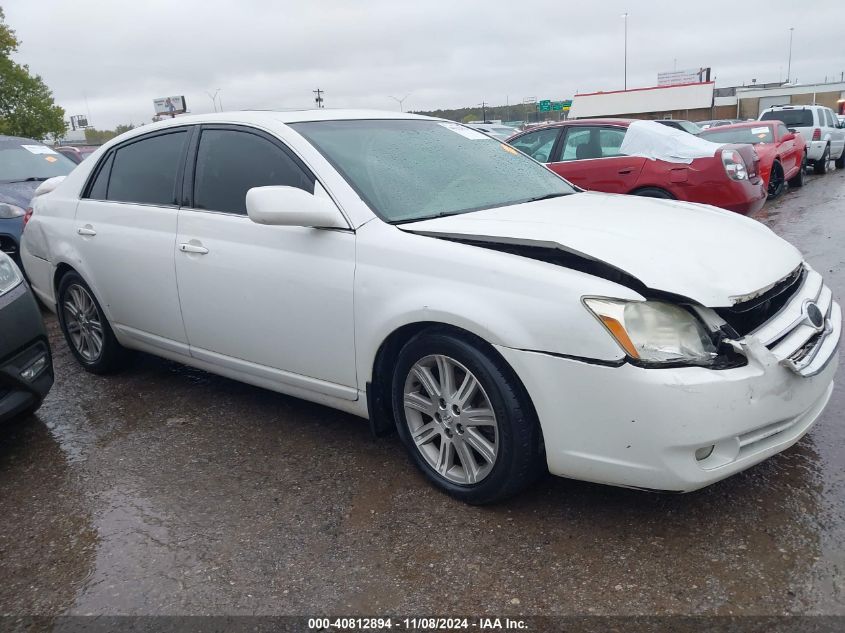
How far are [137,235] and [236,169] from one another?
83 cm

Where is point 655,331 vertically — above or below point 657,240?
below

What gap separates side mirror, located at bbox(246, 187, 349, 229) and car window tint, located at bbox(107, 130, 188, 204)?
1.10 meters

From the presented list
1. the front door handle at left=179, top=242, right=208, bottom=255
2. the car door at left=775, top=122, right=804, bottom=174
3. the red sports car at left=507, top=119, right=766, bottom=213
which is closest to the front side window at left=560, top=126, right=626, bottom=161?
the red sports car at left=507, top=119, right=766, bottom=213

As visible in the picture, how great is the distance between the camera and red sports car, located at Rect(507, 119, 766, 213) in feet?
23.6

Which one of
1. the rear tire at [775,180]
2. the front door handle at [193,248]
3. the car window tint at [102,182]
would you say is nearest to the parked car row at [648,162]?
the rear tire at [775,180]

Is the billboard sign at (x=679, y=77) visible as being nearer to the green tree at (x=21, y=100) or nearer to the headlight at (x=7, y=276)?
the green tree at (x=21, y=100)

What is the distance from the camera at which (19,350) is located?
11.6ft

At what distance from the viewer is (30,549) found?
2814mm

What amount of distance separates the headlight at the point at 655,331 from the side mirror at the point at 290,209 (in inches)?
47.8

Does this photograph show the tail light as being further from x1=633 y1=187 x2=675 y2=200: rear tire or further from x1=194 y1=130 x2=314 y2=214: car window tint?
x1=194 y1=130 x2=314 y2=214: car window tint

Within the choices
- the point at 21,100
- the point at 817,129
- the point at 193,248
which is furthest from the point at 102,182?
the point at 21,100

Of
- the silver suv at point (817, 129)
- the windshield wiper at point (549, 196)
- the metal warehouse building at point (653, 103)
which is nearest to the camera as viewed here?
the windshield wiper at point (549, 196)

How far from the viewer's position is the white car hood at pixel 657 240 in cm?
249

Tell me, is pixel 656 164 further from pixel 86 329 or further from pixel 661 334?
pixel 86 329
